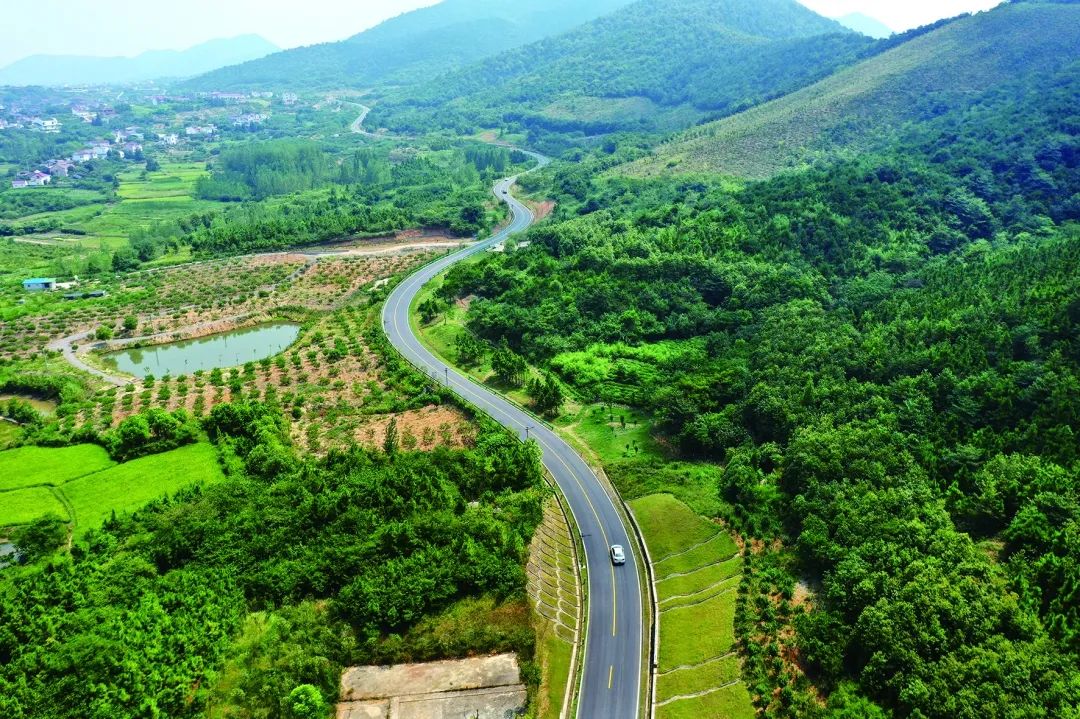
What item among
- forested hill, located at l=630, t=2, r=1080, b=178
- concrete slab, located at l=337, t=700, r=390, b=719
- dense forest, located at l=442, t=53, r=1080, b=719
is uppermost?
forested hill, located at l=630, t=2, r=1080, b=178

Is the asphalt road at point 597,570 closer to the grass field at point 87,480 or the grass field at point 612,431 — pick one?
the grass field at point 612,431

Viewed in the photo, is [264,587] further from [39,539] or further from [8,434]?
[8,434]

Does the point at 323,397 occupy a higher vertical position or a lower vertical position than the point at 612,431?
higher

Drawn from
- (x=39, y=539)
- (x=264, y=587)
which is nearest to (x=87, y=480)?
(x=39, y=539)

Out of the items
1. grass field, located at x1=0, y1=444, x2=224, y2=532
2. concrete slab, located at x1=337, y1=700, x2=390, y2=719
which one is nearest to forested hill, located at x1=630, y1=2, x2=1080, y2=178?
grass field, located at x1=0, y1=444, x2=224, y2=532

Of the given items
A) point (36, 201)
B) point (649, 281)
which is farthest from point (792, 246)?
point (36, 201)

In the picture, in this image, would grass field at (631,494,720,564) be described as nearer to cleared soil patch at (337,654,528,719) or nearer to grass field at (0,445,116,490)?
cleared soil patch at (337,654,528,719)
